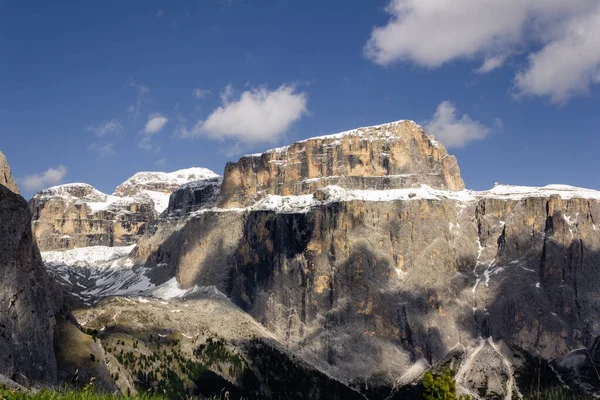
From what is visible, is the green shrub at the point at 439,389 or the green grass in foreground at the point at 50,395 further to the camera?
the green shrub at the point at 439,389

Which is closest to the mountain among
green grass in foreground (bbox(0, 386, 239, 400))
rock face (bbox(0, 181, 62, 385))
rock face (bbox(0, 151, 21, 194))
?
rock face (bbox(0, 181, 62, 385))

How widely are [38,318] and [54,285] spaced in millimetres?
25014

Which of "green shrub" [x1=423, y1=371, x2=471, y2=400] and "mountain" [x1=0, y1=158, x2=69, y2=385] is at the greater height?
"mountain" [x1=0, y1=158, x2=69, y2=385]

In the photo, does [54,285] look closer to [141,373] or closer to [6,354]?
[6,354]

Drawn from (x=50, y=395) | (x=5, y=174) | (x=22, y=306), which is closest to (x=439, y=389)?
(x=22, y=306)

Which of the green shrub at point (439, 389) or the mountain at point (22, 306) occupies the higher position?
the mountain at point (22, 306)

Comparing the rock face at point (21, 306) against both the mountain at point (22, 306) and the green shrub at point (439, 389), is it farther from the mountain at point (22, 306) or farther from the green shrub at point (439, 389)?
the green shrub at point (439, 389)

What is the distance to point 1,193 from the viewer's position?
109 metres

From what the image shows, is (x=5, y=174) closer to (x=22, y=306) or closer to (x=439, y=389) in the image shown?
(x=22, y=306)

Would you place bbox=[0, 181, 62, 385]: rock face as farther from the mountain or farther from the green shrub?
the green shrub

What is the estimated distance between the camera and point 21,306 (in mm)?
107750

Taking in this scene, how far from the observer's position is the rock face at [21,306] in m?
101

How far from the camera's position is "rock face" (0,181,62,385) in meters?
101

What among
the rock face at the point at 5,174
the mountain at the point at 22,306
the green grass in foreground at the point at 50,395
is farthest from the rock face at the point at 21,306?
the green grass in foreground at the point at 50,395
